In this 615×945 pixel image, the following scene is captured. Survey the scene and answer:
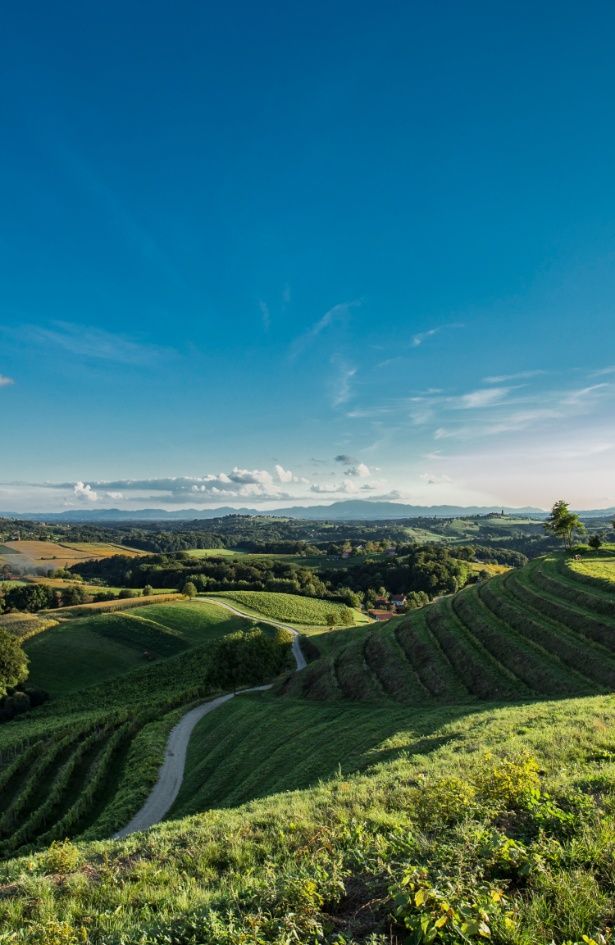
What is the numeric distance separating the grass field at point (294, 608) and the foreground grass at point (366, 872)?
91.6m

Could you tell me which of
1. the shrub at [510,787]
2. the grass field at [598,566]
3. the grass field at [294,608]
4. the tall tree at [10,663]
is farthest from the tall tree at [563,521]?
the tall tree at [10,663]

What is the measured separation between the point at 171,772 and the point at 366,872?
33252mm

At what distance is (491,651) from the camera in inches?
1565

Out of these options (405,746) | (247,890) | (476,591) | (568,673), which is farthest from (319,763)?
(476,591)

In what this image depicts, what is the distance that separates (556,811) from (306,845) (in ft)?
16.1

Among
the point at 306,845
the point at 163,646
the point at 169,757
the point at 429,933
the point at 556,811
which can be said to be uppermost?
the point at 429,933

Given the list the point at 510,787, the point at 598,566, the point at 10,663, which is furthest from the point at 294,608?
the point at 510,787

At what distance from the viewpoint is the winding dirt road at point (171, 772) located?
2653cm

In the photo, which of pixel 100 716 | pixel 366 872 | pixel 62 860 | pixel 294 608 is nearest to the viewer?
pixel 366 872

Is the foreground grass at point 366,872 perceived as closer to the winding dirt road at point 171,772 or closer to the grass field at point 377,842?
the grass field at point 377,842

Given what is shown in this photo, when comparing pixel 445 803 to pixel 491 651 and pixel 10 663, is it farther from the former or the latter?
pixel 10 663

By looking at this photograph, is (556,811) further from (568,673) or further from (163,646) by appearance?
(163,646)

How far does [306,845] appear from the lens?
927cm

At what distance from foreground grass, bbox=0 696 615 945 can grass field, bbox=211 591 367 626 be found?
9157 centimetres
